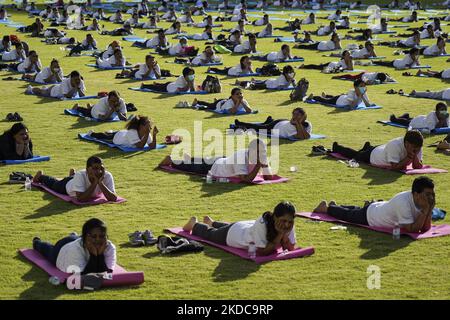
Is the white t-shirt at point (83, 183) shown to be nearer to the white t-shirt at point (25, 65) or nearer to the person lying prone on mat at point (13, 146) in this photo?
the person lying prone on mat at point (13, 146)

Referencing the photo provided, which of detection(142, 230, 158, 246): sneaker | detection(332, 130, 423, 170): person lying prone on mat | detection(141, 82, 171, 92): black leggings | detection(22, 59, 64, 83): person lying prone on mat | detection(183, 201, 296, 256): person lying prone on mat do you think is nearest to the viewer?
detection(183, 201, 296, 256): person lying prone on mat

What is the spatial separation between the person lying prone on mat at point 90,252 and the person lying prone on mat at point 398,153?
6.50 metres

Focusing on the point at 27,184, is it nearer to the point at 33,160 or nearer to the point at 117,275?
the point at 33,160

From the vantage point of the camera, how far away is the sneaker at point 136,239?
10.8 m

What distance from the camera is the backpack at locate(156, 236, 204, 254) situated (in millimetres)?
10461

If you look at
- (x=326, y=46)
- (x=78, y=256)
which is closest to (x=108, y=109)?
(x=78, y=256)

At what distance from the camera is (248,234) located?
1031 centimetres

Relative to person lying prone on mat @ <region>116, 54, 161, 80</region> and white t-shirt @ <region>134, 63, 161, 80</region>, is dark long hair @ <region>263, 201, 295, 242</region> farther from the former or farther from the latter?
white t-shirt @ <region>134, 63, 161, 80</region>

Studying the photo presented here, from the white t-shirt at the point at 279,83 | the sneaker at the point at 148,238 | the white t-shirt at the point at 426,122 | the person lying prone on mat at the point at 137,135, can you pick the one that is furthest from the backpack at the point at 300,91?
the sneaker at the point at 148,238

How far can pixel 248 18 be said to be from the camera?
50594mm

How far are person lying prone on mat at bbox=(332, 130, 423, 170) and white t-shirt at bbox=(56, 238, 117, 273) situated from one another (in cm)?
652

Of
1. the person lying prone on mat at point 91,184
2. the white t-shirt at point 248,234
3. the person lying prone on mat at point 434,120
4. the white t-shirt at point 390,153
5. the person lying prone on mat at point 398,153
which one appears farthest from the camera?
the person lying prone on mat at point 434,120

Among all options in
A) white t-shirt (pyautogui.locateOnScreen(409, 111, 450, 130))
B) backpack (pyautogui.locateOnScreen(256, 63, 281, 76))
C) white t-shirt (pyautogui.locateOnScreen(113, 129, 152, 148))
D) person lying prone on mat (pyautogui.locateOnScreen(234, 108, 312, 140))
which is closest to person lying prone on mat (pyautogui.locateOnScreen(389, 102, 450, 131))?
white t-shirt (pyautogui.locateOnScreen(409, 111, 450, 130))

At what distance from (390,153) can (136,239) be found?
565 cm
